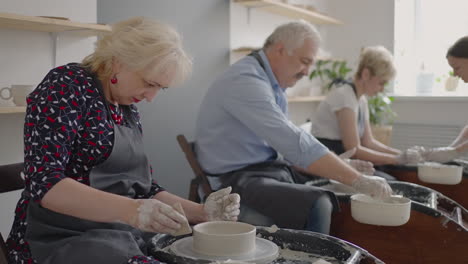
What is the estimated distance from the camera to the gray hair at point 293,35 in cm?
210

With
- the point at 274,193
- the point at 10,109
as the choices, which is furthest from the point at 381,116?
the point at 10,109

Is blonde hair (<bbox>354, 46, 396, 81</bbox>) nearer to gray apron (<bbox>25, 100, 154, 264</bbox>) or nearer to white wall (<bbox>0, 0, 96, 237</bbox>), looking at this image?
white wall (<bbox>0, 0, 96, 237</bbox>)

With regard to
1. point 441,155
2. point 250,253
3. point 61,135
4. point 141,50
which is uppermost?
point 141,50

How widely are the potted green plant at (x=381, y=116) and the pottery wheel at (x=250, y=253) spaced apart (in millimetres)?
3053

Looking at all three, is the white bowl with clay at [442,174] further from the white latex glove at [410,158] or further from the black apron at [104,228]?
the black apron at [104,228]

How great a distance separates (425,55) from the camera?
479cm

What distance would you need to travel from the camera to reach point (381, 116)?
14.6 feet

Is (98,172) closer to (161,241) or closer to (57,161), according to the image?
(57,161)

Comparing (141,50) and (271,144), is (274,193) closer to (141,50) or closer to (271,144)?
(271,144)

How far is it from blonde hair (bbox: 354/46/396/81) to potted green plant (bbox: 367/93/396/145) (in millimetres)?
1064

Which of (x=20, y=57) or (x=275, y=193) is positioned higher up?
(x=20, y=57)

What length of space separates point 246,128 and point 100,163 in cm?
81

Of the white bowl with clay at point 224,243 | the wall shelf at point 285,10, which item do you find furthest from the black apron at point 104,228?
the wall shelf at point 285,10

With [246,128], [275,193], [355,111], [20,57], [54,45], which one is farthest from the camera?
[355,111]
